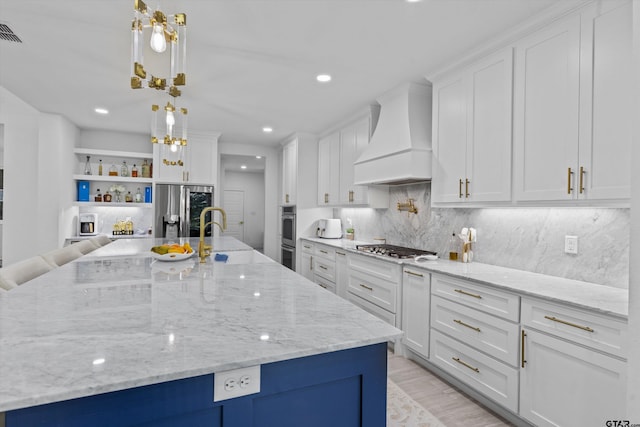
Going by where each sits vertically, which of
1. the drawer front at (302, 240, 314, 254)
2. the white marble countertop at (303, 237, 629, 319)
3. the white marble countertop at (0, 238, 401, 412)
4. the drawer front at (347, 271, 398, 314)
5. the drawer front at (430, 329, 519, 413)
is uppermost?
the white marble countertop at (0, 238, 401, 412)

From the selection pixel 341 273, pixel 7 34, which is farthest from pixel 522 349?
pixel 7 34

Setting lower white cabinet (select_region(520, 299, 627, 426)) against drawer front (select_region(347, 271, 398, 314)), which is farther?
drawer front (select_region(347, 271, 398, 314))

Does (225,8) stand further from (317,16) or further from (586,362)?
(586,362)

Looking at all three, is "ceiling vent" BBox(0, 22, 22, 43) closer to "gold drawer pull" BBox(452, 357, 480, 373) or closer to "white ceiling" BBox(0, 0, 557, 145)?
"white ceiling" BBox(0, 0, 557, 145)

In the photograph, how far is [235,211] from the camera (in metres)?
9.63

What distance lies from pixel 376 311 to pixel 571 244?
1.74 metres

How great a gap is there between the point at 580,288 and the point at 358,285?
2.07m

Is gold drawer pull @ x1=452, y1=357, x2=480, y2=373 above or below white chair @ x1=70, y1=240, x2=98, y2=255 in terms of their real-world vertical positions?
below

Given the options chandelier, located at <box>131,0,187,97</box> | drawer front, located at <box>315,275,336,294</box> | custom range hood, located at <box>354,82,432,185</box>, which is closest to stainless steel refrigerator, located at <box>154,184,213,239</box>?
drawer front, located at <box>315,275,336,294</box>

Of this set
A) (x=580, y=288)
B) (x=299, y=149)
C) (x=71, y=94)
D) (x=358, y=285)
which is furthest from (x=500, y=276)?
(x=71, y=94)

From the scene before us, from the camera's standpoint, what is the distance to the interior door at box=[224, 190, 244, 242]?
9508mm

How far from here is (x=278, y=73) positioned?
3.06 metres

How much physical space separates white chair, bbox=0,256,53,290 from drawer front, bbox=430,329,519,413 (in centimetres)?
271

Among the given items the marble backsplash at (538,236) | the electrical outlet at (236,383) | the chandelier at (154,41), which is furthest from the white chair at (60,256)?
the marble backsplash at (538,236)
